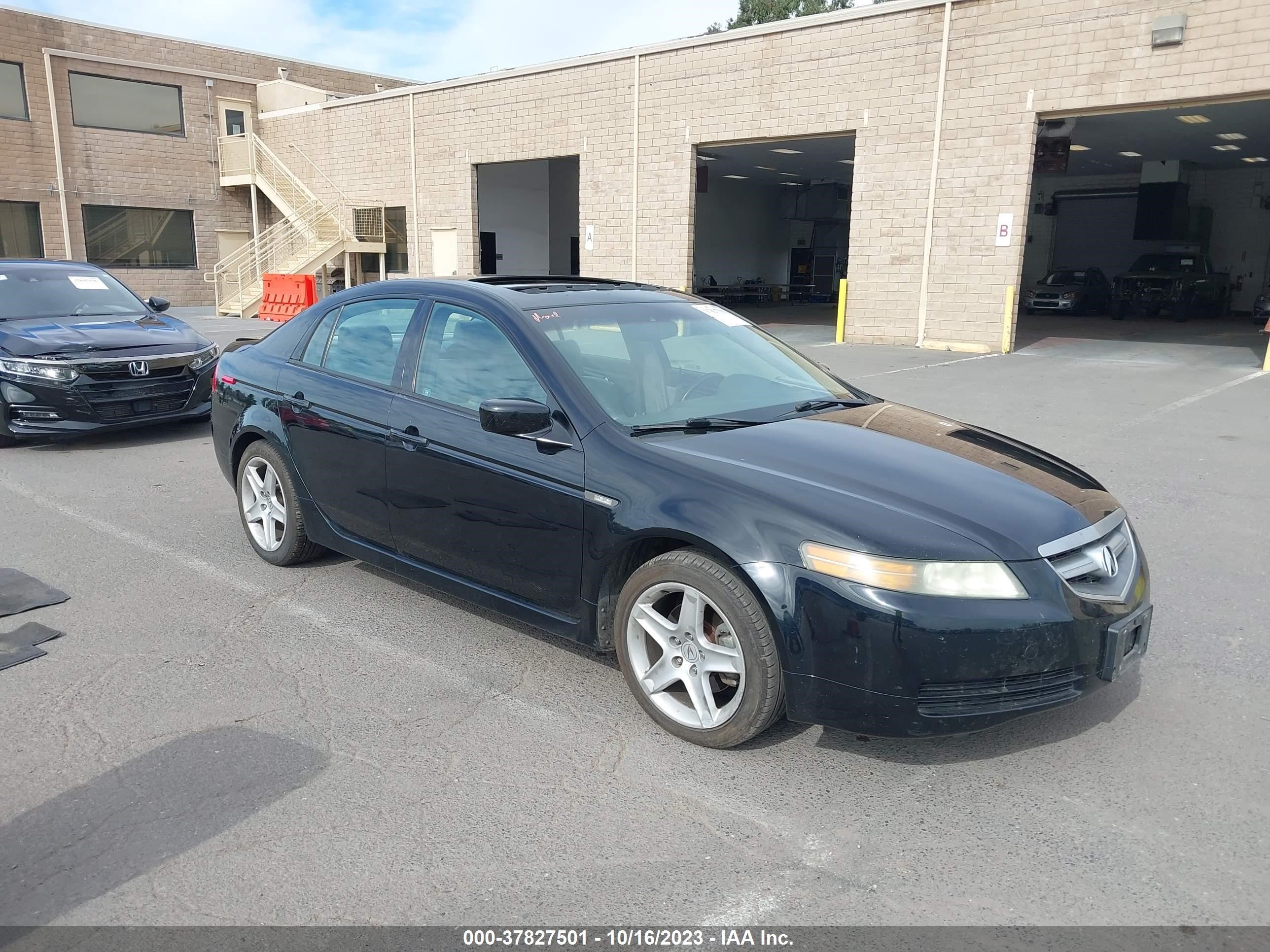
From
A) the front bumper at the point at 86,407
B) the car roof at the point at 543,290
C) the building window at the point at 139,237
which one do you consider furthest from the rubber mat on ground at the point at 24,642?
the building window at the point at 139,237

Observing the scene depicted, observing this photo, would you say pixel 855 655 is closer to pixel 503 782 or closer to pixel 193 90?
pixel 503 782

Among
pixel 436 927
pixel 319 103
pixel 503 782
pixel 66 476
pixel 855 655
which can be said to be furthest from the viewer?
pixel 319 103

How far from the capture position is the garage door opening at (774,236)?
3262 centimetres

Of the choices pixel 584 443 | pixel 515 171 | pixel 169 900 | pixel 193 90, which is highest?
pixel 193 90

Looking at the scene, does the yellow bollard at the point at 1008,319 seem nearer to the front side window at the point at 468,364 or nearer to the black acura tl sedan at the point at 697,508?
the black acura tl sedan at the point at 697,508

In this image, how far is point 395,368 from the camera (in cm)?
460

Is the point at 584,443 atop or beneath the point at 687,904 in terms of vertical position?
atop

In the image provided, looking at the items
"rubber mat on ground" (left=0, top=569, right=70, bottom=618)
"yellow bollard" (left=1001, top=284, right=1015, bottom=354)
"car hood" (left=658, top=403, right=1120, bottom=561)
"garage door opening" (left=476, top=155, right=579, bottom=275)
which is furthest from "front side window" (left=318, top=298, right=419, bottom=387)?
"garage door opening" (left=476, top=155, right=579, bottom=275)

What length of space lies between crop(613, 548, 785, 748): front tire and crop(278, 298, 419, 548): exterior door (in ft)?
5.09

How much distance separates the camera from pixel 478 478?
4.07m

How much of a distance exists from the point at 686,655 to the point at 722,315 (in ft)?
7.11

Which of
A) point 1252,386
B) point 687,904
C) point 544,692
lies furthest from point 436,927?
point 1252,386

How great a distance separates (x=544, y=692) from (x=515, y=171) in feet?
98.5

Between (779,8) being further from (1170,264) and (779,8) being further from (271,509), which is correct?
(271,509)
